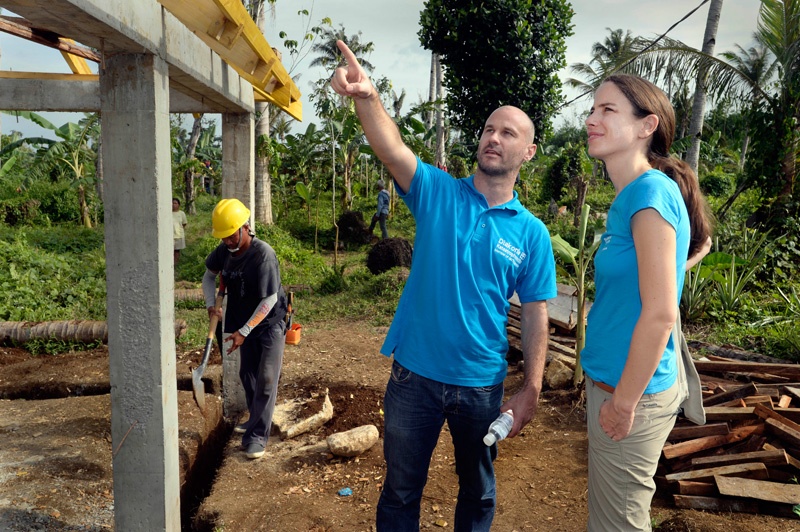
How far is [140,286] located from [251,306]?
1.66 m

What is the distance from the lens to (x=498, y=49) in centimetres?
859

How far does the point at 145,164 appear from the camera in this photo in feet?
9.59

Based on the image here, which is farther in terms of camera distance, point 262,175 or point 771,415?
point 262,175

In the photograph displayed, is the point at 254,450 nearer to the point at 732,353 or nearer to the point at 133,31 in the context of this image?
the point at 133,31

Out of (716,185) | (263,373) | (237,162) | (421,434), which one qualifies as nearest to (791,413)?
(421,434)

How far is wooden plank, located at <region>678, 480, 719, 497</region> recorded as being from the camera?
3.84 m

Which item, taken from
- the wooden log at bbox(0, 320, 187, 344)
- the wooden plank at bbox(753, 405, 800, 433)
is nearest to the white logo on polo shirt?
the wooden plank at bbox(753, 405, 800, 433)

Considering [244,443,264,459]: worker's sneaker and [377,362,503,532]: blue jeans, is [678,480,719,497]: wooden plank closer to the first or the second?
[377,362,503,532]: blue jeans

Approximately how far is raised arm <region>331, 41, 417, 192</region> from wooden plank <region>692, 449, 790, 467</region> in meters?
3.14

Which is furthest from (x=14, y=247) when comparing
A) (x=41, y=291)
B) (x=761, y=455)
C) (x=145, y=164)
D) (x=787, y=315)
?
(x=787, y=315)

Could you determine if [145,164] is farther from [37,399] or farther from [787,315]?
[787,315]

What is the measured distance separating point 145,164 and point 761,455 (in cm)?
422

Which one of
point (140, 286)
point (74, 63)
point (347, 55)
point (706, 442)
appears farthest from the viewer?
point (74, 63)

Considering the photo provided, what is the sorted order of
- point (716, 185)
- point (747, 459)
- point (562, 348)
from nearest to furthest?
1. point (747, 459)
2. point (562, 348)
3. point (716, 185)
